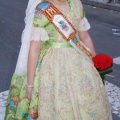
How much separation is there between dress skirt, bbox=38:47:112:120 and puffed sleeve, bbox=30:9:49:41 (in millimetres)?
195

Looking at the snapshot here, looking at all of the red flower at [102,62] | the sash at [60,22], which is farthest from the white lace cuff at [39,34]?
the red flower at [102,62]

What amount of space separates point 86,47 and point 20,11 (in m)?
8.64

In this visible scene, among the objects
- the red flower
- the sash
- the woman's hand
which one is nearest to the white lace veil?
the sash

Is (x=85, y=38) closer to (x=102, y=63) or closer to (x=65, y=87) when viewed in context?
(x=102, y=63)

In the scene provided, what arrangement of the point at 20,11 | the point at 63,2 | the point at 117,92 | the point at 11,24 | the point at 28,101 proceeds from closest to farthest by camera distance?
the point at 63,2 < the point at 28,101 < the point at 117,92 < the point at 11,24 < the point at 20,11

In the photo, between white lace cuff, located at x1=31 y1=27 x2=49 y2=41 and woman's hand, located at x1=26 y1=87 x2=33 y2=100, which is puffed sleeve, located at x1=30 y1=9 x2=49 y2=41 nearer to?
white lace cuff, located at x1=31 y1=27 x2=49 y2=41

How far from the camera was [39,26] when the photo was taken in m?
2.33

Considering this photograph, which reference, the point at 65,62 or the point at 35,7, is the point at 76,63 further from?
the point at 35,7

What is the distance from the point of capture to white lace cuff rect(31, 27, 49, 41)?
2.31 meters

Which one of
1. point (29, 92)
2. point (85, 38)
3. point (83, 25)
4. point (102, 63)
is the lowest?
point (29, 92)

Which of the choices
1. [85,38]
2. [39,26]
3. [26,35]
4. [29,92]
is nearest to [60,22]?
[39,26]

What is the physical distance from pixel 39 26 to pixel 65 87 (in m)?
0.54

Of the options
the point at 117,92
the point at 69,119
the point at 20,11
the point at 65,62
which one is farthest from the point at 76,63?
the point at 20,11

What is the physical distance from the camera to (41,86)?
2488mm
